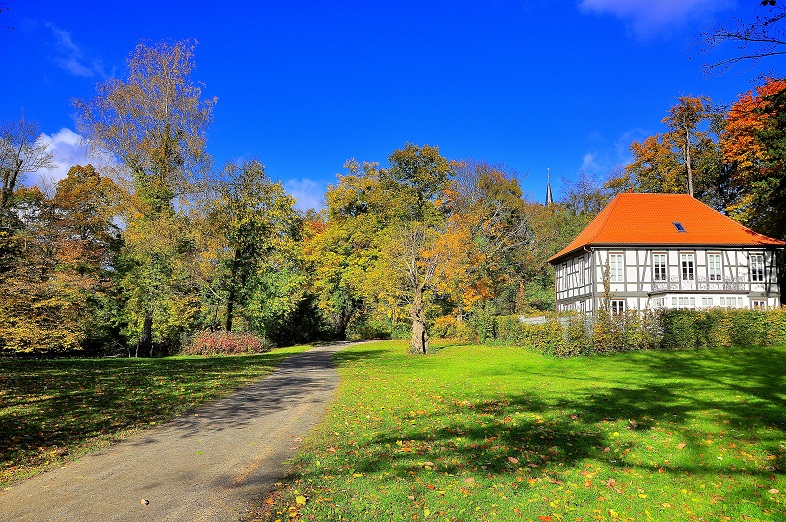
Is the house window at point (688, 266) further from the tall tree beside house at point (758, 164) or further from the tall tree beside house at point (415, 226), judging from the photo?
the tall tree beside house at point (415, 226)

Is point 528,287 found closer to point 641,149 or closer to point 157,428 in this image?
point 641,149

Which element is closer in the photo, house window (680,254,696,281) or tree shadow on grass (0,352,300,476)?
tree shadow on grass (0,352,300,476)

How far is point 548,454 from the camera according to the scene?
248 inches

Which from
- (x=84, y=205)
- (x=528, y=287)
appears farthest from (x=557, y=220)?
(x=84, y=205)

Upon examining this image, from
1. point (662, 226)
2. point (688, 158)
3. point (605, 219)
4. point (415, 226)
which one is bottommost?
point (415, 226)

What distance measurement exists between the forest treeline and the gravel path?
8.17m

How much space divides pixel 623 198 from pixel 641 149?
40.2ft

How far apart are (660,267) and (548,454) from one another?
3124 centimetres

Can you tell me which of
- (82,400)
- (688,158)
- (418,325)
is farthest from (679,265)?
(82,400)

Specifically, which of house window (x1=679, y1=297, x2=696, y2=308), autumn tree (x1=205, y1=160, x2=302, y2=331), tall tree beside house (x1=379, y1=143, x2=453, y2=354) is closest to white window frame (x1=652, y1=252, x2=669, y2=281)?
house window (x1=679, y1=297, x2=696, y2=308)

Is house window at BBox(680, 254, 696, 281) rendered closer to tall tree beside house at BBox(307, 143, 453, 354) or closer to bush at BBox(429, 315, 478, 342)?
bush at BBox(429, 315, 478, 342)

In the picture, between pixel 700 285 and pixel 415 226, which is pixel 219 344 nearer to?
pixel 415 226

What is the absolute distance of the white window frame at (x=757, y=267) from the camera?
3306 cm

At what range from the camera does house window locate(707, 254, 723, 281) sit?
108 feet
